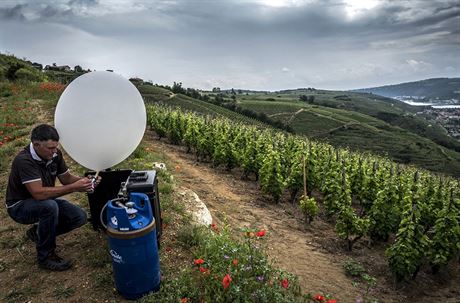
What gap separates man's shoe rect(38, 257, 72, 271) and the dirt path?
317 cm

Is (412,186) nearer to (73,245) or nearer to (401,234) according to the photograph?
(401,234)

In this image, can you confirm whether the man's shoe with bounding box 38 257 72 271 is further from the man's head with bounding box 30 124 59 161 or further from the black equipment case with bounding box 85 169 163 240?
the man's head with bounding box 30 124 59 161

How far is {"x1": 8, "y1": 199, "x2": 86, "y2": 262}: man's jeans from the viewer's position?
14.9 ft

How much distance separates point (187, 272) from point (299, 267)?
326cm

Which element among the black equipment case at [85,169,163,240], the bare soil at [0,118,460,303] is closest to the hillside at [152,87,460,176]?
the bare soil at [0,118,460,303]

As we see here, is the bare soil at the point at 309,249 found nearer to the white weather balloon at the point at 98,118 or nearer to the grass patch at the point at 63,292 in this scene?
the white weather balloon at the point at 98,118

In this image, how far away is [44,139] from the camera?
4.32 m

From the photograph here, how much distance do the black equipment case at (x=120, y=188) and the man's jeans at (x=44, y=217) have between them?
452 mm

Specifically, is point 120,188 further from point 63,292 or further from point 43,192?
point 63,292

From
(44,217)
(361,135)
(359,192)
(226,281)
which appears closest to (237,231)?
(226,281)

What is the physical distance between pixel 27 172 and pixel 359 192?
9.25 metres

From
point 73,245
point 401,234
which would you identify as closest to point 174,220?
point 73,245

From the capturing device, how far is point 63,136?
4.56 m

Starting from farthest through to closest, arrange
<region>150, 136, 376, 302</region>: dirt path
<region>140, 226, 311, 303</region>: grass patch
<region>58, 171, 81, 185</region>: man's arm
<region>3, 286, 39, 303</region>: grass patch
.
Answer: <region>150, 136, 376, 302</region>: dirt path < <region>58, 171, 81, 185</region>: man's arm < <region>3, 286, 39, 303</region>: grass patch < <region>140, 226, 311, 303</region>: grass patch
